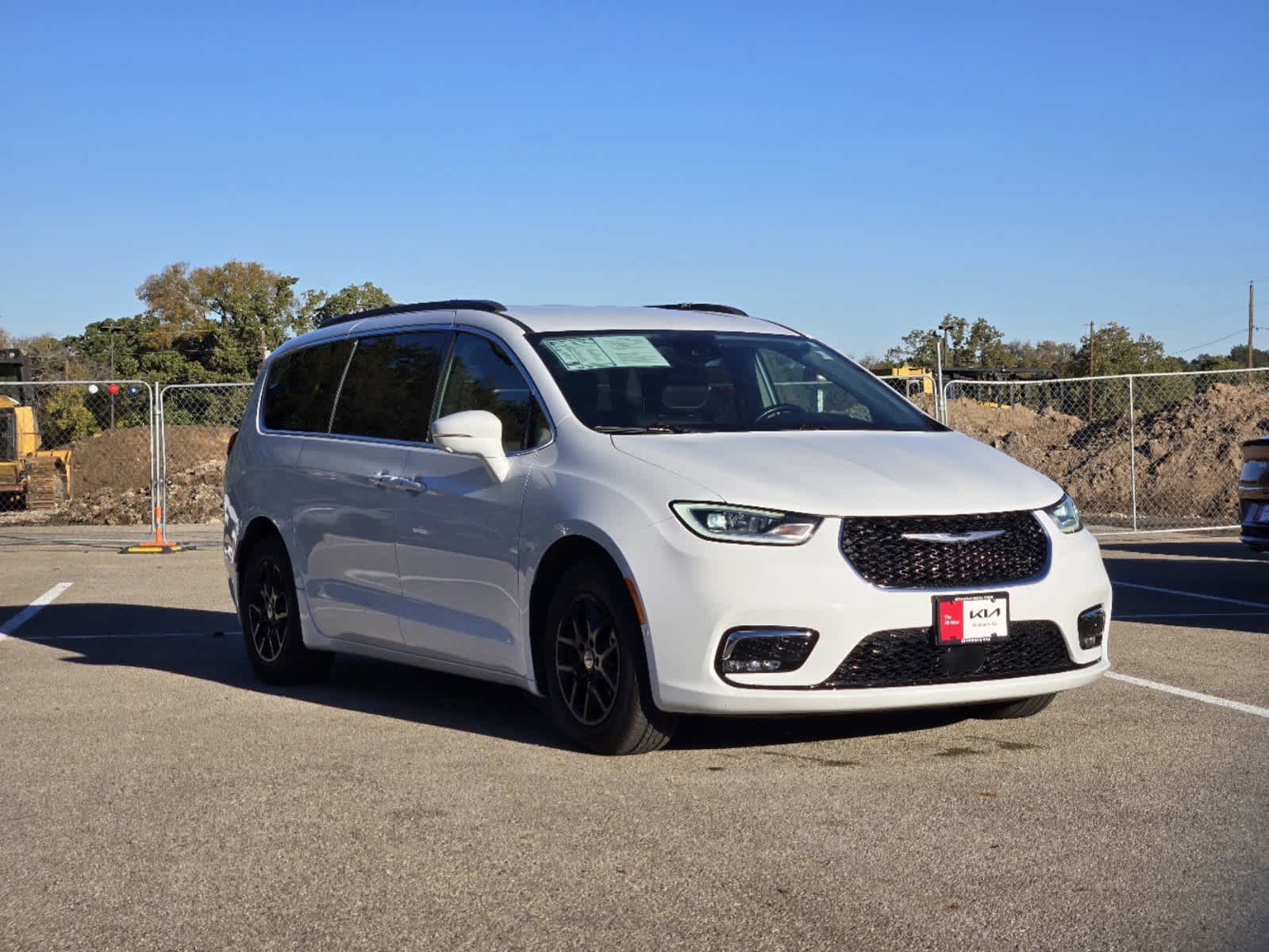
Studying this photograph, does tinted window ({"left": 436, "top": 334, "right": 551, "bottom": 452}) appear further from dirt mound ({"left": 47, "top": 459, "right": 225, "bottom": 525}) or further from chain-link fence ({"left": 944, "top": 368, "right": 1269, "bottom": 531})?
dirt mound ({"left": 47, "top": 459, "right": 225, "bottom": 525})

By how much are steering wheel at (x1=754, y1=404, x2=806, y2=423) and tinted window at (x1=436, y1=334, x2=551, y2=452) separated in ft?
3.15

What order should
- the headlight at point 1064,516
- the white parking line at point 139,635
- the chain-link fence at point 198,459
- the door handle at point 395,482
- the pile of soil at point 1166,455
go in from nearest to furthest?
the headlight at point 1064,516
the door handle at point 395,482
the white parking line at point 139,635
the chain-link fence at point 198,459
the pile of soil at point 1166,455

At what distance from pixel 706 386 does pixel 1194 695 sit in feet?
8.87

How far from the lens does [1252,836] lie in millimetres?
5113

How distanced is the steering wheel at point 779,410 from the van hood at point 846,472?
10.7 inches

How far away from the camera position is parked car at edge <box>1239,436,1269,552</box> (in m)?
12.5

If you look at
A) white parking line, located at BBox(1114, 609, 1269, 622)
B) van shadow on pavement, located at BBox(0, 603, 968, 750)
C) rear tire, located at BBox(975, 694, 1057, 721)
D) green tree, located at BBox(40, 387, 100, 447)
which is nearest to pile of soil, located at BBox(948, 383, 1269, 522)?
white parking line, located at BBox(1114, 609, 1269, 622)

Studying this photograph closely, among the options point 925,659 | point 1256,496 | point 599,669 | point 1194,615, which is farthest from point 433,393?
point 1256,496

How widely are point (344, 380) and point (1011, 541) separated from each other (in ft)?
12.4

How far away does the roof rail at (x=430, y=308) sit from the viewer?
26.0 ft

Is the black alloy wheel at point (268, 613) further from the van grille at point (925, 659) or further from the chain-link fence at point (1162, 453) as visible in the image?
the chain-link fence at point (1162, 453)

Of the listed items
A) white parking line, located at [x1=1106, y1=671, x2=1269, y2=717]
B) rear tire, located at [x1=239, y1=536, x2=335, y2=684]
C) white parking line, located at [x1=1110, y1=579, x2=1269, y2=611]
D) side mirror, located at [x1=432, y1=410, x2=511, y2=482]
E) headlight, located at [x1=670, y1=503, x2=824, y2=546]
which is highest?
side mirror, located at [x1=432, y1=410, x2=511, y2=482]

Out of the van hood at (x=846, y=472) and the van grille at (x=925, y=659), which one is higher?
the van hood at (x=846, y=472)

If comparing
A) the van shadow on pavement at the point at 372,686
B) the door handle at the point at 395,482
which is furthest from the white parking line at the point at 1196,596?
the door handle at the point at 395,482
